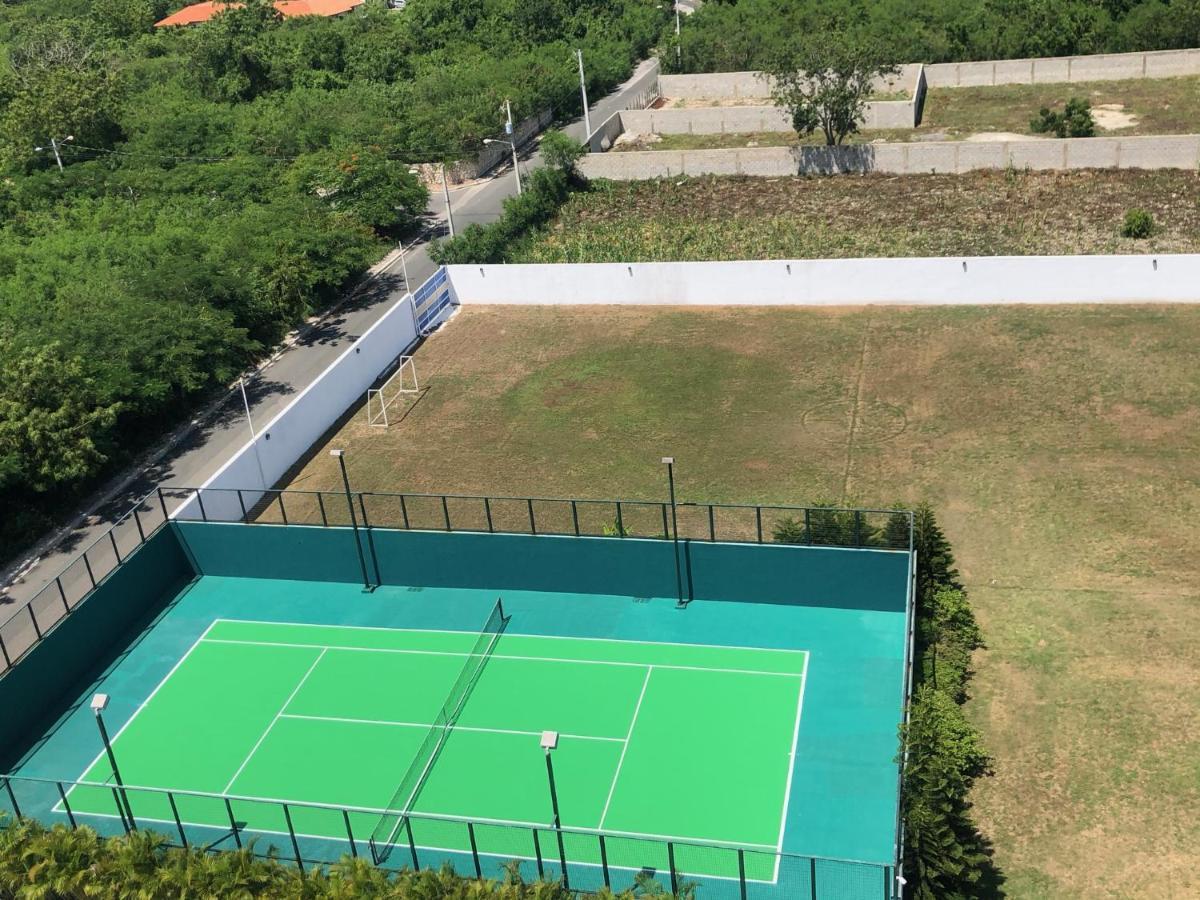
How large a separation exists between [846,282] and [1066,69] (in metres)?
29.2

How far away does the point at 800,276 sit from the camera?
42.6m

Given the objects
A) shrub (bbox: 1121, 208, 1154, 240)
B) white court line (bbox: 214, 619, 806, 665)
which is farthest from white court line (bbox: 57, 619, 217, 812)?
shrub (bbox: 1121, 208, 1154, 240)

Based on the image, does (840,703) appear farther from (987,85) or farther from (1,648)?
(987,85)

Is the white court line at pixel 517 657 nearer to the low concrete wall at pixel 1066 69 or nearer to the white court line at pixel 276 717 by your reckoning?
the white court line at pixel 276 717

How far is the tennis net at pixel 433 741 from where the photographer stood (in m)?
21.6

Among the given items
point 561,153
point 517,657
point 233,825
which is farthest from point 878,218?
point 233,825

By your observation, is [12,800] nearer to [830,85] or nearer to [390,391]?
[390,391]

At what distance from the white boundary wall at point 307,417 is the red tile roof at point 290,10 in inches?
2271

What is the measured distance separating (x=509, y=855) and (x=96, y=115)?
55.4 metres

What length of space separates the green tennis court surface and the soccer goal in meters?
10.5

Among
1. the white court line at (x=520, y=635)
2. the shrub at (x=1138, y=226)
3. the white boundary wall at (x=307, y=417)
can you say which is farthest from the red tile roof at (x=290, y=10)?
the white court line at (x=520, y=635)

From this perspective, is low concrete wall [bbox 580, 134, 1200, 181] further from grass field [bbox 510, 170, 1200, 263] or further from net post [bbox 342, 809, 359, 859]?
net post [bbox 342, 809, 359, 859]

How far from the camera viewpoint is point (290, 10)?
9556 centimetres

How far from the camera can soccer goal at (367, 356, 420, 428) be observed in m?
38.5
